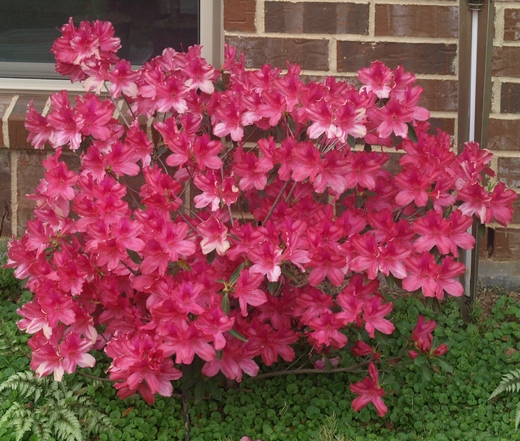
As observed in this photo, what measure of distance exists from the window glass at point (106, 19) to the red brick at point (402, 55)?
0.71 meters

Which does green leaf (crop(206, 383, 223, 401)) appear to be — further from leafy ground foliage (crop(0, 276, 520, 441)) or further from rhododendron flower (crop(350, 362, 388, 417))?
rhododendron flower (crop(350, 362, 388, 417))

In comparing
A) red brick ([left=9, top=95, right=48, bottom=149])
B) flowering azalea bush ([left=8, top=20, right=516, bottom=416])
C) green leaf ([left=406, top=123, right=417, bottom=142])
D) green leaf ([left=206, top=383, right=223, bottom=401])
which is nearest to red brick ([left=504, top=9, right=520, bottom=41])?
flowering azalea bush ([left=8, top=20, right=516, bottom=416])

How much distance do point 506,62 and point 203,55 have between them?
122cm

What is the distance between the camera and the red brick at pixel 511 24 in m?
3.25

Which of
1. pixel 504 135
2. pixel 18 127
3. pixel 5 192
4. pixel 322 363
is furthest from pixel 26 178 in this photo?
pixel 504 135

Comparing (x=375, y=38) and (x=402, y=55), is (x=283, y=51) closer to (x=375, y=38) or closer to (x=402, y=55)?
(x=375, y=38)

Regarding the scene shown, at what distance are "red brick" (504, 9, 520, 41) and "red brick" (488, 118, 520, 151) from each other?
12.7 inches

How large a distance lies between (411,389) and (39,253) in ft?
4.35

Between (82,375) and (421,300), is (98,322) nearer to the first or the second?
(82,375)

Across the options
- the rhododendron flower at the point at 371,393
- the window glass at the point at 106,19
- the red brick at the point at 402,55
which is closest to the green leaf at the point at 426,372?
the rhododendron flower at the point at 371,393

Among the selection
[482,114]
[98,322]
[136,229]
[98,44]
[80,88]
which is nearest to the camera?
[136,229]

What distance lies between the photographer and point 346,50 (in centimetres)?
328

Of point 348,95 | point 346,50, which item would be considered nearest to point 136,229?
point 348,95

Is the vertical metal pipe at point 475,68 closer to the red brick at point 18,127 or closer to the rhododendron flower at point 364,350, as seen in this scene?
the rhododendron flower at point 364,350
